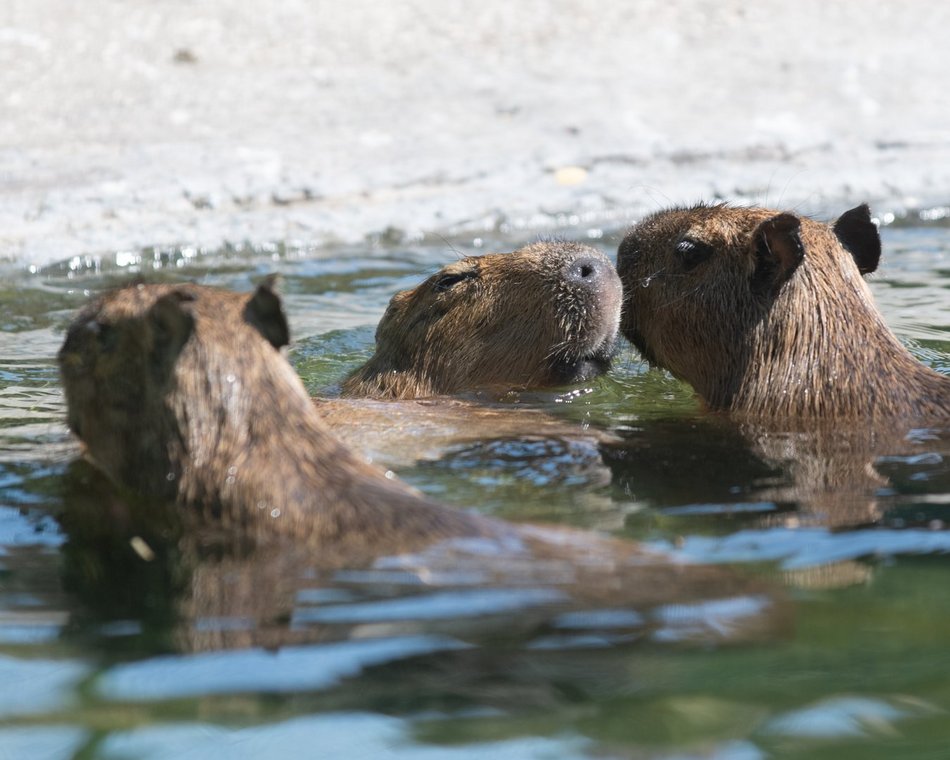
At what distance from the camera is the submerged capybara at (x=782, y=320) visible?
18.1ft

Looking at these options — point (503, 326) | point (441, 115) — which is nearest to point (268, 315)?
point (503, 326)

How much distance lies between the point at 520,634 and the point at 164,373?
1.36 meters

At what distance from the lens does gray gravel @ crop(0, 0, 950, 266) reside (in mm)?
10297

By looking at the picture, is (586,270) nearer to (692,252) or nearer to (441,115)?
(692,252)

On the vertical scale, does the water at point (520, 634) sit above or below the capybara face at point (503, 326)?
below

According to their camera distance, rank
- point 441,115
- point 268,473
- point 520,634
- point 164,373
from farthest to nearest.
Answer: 1. point 441,115
2. point 164,373
3. point 268,473
4. point 520,634

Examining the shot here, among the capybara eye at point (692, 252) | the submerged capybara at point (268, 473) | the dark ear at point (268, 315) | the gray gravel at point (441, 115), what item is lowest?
the submerged capybara at point (268, 473)

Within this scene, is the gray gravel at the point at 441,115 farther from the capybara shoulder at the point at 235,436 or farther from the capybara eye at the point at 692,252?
the capybara shoulder at the point at 235,436

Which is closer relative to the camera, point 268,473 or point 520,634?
point 520,634

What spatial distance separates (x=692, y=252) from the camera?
5.88 metres

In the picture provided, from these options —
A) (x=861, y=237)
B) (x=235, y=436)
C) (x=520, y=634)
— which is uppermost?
(x=861, y=237)

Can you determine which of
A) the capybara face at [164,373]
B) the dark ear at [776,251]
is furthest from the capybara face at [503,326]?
the capybara face at [164,373]

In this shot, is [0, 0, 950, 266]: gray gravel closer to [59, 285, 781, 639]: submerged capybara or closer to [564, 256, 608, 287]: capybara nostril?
[564, 256, 608, 287]: capybara nostril

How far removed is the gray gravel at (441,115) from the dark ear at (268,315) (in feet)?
18.4
